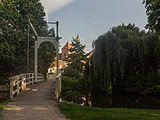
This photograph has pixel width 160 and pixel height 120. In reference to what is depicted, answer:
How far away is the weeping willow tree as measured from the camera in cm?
1254

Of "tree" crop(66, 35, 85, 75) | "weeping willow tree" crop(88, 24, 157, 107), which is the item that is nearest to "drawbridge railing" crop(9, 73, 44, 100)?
"weeping willow tree" crop(88, 24, 157, 107)

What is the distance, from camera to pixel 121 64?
41.1 ft

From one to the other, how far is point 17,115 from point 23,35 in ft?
44.6

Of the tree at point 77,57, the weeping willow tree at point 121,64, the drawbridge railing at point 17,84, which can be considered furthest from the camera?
→ the tree at point 77,57

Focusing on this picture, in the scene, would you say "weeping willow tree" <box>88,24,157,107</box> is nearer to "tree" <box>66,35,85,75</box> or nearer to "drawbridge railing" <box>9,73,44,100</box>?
"drawbridge railing" <box>9,73,44,100</box>

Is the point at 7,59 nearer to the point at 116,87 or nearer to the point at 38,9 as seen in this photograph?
the point at 38,9

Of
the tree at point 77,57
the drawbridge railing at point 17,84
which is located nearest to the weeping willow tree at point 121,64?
the drawbridge railing at point 17,84

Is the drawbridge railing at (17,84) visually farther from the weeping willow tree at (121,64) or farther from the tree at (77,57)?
the tree at (77,57)

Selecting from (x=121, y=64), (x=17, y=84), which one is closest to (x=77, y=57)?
(x=121, y=64)

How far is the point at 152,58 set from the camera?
13375 millimetres

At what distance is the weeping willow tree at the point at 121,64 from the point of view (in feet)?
41.1

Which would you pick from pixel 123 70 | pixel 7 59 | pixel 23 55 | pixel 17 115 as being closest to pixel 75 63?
pixel 23 55

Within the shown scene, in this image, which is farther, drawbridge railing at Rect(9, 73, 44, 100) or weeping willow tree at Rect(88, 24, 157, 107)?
weeping willow tree at Rect(88, 24, 157, 107)

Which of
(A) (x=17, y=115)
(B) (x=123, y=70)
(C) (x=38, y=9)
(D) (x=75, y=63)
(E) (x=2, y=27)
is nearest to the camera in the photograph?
(A) (x=17, y=115)
